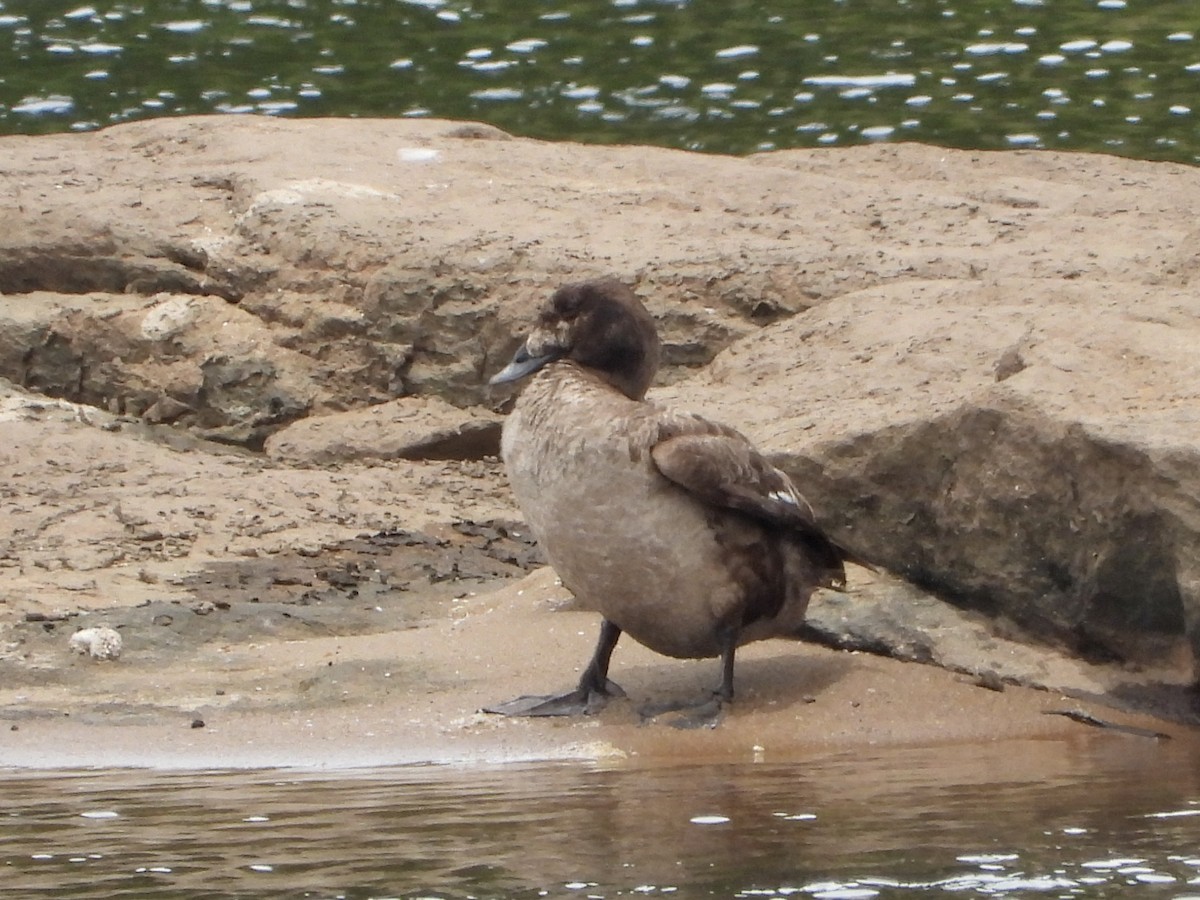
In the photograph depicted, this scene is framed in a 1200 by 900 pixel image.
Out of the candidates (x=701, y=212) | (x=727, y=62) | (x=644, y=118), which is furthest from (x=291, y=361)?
(x=727, y=62)

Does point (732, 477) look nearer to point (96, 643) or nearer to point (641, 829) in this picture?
point (641, 829)

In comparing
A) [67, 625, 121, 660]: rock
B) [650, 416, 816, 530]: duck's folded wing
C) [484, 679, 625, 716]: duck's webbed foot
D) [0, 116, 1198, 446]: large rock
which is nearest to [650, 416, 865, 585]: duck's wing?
[650, 416, 816, 530]: duck's folded wing

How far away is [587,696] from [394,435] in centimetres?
280

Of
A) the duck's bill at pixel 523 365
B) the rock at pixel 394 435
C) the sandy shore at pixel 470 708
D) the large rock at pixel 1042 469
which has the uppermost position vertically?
the duck's bill at pixel 523 365

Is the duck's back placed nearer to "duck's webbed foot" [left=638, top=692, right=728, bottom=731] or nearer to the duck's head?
"duck's webbed foot" [left=638, top=692, right=728, bottom=731]

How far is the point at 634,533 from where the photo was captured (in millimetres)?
5168

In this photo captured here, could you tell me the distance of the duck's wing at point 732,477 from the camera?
515 centimetres

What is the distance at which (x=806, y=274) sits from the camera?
7.97 metres

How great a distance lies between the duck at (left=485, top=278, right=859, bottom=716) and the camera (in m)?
5.17

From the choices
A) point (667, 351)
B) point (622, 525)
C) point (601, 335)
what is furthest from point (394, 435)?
point (622, 525)

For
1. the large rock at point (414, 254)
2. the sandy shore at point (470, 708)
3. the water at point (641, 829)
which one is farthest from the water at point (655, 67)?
the water at point (641, 829)

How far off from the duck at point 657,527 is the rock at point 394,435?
2.50 meters

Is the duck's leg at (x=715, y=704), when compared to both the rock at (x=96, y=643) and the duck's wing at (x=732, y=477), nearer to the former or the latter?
the duck's wing at (x=732, y=477)

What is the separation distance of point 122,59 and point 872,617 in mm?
10571
